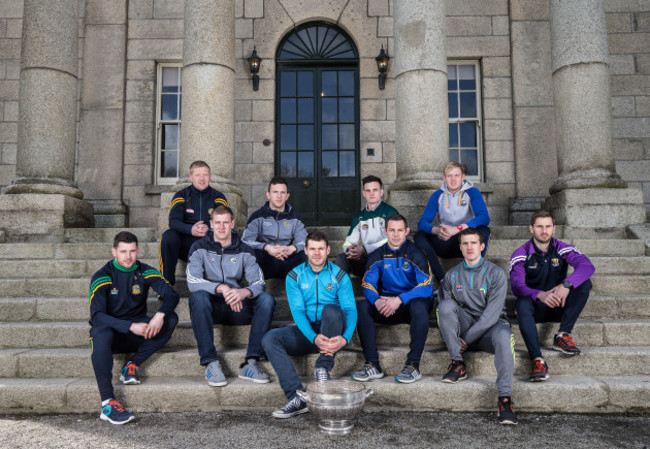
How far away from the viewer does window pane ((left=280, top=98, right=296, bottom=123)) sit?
10.1 m

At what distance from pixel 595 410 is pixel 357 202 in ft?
21.2

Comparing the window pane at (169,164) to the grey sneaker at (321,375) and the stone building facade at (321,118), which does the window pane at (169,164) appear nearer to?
the stone building facade at (321,118)

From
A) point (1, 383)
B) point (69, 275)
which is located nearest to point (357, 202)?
point (69, 275)

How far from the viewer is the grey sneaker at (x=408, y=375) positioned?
13.3 ft

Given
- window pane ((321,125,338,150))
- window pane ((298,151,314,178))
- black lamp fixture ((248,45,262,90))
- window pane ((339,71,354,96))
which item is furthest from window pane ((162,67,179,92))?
window pane ((339,71,354,96))

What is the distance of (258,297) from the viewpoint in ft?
15.3

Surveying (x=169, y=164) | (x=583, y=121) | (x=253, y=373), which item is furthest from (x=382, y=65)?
(x=253, y=373)

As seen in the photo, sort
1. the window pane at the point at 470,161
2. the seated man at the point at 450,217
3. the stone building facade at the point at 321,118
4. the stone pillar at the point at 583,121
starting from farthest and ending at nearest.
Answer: the window pane at the point at 470,161, the stone building facade at the point at 321,118, the stone pillar at the point at 583,121, the seated man at the point at 450,217

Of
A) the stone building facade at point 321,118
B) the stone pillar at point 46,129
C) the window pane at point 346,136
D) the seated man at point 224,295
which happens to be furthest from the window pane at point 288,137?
the seated man at point 224,295

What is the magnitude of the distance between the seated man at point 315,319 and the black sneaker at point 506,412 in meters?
1.24

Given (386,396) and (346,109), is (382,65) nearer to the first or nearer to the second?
(346,109)

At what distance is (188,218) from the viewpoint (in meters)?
5.85

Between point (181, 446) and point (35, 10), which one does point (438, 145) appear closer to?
point (181, 446)

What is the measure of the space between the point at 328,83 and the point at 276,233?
540 centimetres
